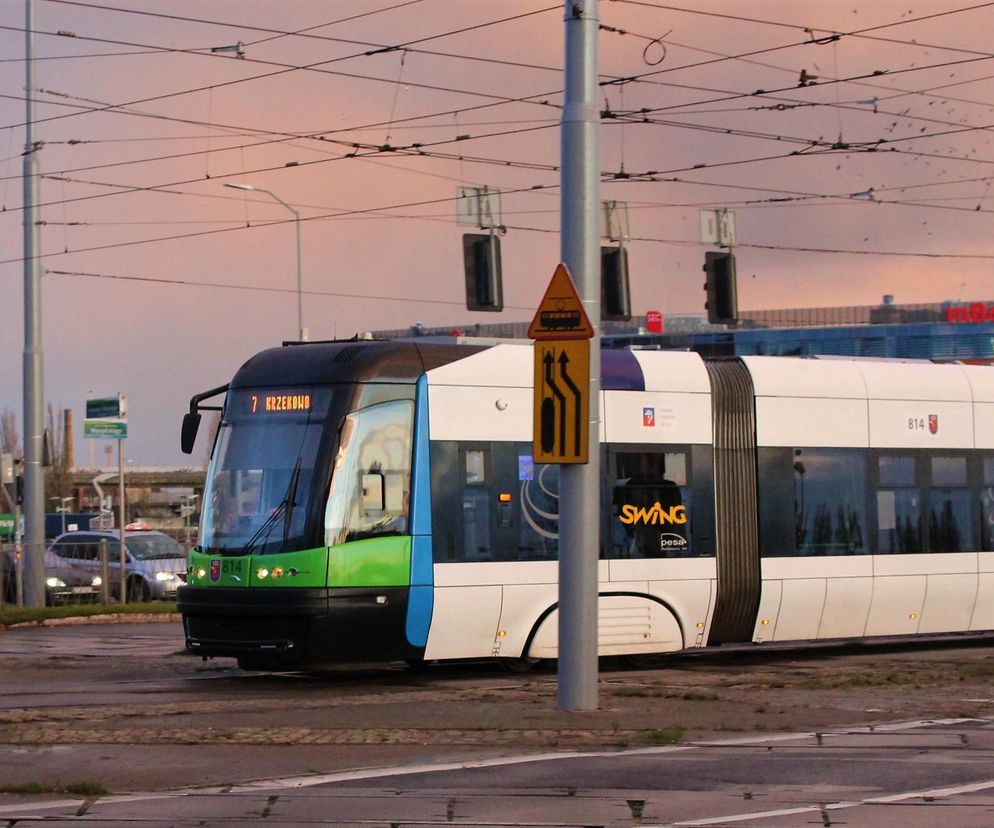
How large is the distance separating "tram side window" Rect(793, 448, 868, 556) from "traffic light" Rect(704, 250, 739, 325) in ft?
17.2

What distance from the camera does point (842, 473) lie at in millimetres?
18453

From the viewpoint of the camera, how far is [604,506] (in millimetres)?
16797

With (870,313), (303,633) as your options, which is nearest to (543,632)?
(303,633)

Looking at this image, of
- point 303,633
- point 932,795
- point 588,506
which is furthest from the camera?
point 303,633

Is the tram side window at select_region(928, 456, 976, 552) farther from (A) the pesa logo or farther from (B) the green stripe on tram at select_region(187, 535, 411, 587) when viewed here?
(A) the pesa logo

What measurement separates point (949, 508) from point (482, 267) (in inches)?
252

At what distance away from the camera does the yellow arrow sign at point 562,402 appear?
1252cm

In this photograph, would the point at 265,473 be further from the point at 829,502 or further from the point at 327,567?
the point at 829,502

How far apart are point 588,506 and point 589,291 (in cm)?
159

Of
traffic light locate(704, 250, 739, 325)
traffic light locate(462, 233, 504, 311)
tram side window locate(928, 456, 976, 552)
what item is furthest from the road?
traffic light locate(704, 250, 739, 325)

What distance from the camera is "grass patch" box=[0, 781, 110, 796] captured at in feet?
29.5

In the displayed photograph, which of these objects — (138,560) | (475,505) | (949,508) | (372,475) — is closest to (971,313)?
(138,560)

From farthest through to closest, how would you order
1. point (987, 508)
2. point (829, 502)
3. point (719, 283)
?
1. point (719, 283)
2. point (987, 508)
3. point (829, 502)

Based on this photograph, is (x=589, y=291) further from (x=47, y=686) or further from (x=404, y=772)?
(x=47, y=686)
